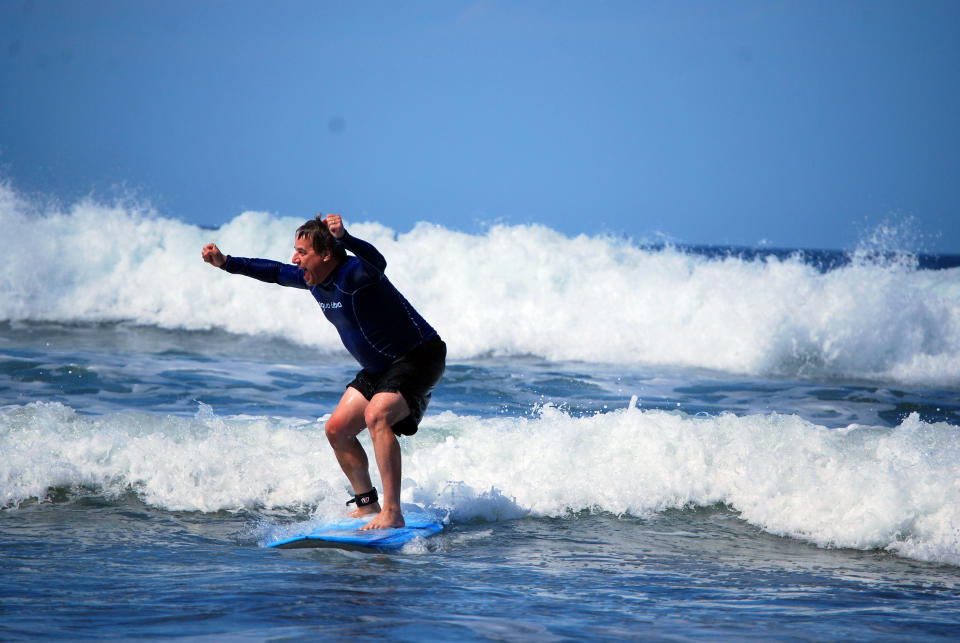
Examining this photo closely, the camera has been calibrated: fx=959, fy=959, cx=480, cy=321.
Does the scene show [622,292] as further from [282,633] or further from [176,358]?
[282,633]

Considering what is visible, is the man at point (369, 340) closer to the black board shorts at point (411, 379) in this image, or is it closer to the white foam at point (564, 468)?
the black board shorts at point (411, 379)

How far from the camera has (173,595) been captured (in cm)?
418

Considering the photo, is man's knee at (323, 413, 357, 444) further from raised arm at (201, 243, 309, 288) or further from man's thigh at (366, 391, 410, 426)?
raised arm at (201, 243, 309, 288)

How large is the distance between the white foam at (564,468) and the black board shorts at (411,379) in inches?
40.0

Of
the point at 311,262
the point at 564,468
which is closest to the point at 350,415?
the point at 311,262

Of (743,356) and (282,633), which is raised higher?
(743,356)

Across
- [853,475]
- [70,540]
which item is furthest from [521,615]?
[853,475]

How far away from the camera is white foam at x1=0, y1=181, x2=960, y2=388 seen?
14.3m

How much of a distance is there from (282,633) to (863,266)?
14.7 meters

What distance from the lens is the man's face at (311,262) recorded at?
5078 millimetres

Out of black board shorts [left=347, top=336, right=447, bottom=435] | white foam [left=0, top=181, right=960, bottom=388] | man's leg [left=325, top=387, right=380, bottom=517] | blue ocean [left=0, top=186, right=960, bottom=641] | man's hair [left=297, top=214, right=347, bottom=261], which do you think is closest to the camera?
blue ocean [left=0, top=186, right=960, bottom=641]

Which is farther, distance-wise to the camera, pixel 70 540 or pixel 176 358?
pixel 176 358

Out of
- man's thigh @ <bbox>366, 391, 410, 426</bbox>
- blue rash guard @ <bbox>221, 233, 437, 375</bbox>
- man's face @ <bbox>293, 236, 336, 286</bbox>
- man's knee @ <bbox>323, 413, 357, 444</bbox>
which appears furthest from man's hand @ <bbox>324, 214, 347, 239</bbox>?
man's knee @ <bbox>323, 413, 357, 444</bbox>

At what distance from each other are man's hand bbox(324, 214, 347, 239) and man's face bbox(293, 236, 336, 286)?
0.83 ft
